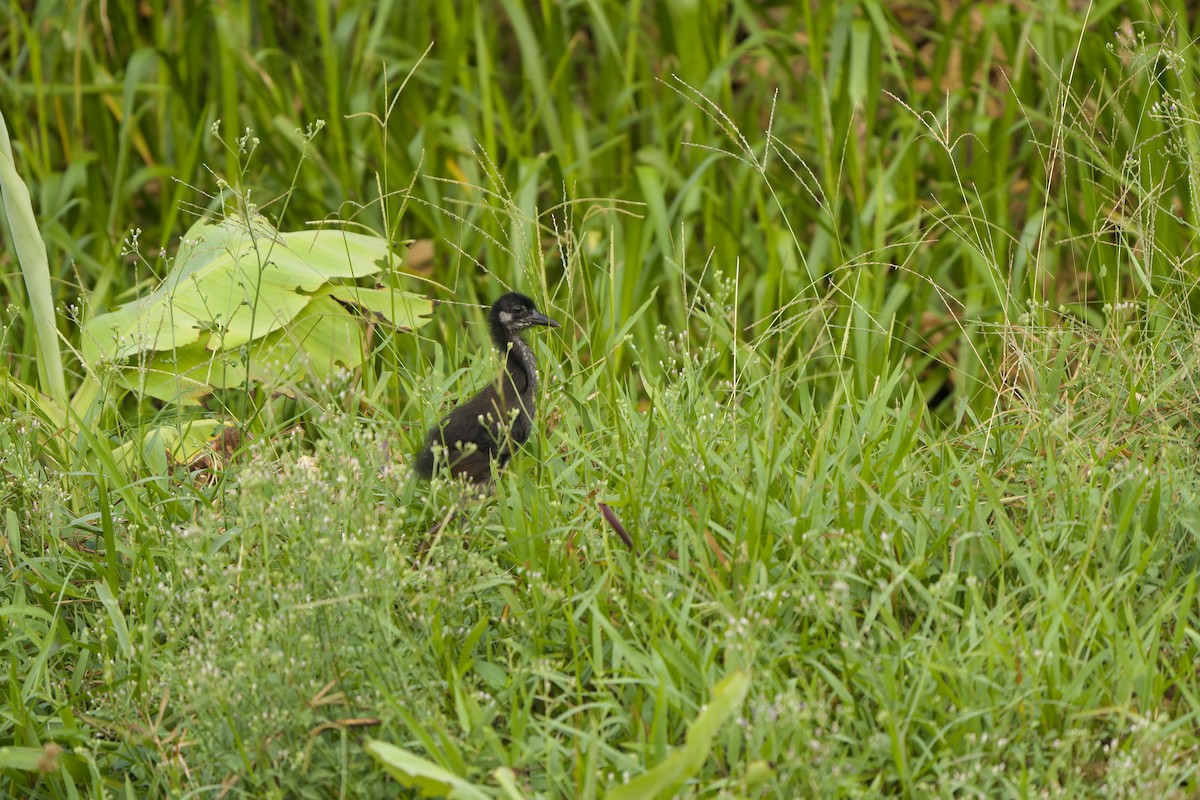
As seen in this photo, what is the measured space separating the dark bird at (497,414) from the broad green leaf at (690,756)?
119 cm

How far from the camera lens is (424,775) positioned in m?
2.83

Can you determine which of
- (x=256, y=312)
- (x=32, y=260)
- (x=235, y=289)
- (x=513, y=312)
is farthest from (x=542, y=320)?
(x=32, y=260)

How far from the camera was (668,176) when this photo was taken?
7.13m

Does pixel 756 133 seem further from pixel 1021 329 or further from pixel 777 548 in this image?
pixel 777 548

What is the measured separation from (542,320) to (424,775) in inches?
78.0

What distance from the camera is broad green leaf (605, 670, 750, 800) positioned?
9.06ft

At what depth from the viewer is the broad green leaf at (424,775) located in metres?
2.80

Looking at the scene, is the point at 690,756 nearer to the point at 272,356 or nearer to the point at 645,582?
the point at 645,582

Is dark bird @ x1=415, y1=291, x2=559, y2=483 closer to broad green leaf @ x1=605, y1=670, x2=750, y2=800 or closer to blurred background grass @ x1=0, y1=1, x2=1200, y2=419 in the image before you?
broad green leaf @ x1=605, y1=670, x2=750, y2=800

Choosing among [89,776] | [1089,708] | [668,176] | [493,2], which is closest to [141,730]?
[89,776]

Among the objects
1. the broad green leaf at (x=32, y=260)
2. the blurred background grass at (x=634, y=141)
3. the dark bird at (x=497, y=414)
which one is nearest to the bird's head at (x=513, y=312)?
the dark bird at (x=497, y=414)

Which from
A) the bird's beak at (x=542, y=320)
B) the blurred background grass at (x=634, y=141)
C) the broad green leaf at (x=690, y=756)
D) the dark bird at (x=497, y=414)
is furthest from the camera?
the blurred background grass at (x=634, y=141)

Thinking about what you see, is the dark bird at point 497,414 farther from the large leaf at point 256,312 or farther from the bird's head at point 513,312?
the large leaf at point 256,312

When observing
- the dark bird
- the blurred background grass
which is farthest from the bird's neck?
the blurred background grass
